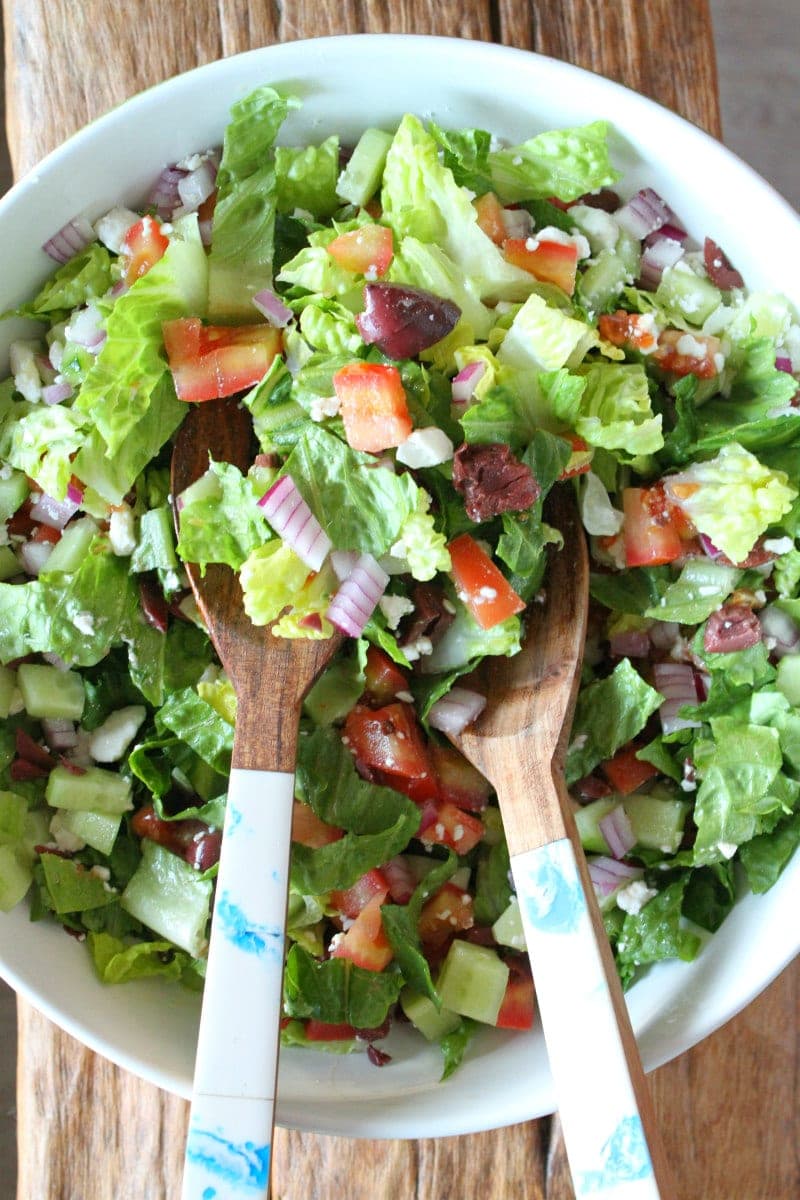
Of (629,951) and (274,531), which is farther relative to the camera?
(629,951)

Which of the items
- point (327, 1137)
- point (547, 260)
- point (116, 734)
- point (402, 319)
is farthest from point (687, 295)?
point (327, 1137)

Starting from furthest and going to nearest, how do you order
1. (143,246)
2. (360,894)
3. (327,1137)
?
1. (327,1137)
2. (360,894)
3. (143,246)

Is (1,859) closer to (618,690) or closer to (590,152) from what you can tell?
(618,690)

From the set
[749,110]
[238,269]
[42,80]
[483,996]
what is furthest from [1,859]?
[749,110]

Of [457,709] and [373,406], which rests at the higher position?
[373,406]

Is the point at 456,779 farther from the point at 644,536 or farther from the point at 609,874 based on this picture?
the point at 644,536

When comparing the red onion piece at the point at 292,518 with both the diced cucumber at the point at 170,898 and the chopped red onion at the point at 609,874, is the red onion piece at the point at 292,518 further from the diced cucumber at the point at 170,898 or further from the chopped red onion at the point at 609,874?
the chopped red onion at the point at 609,874
